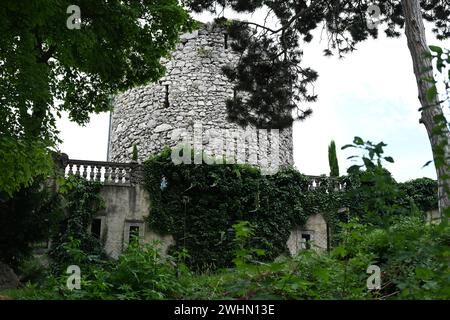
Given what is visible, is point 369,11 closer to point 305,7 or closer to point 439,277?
point 305,7

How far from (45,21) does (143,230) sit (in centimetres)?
967

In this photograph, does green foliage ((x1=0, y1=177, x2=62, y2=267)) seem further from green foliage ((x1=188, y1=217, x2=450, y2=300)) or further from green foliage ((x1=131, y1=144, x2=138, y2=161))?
green foliage ((x1=188, y1=217, x2=450, y2=300))

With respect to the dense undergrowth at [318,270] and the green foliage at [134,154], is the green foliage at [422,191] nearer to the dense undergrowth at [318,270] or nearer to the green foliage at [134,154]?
the green foliage at [134,154]

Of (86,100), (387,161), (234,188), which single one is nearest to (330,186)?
(234,188)

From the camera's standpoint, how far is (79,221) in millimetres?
15953

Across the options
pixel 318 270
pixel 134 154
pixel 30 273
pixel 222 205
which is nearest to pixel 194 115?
pixel 134 154

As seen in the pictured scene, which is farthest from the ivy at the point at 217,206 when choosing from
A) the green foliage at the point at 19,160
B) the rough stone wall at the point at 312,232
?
the green foliage at the point at 19,160

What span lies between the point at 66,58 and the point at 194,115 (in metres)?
11.2

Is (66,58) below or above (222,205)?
above

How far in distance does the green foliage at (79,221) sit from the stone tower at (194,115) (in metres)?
3.73

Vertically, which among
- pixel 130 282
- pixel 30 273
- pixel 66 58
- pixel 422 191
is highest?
pixel 66 58

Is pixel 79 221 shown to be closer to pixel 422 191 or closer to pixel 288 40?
pixel 288 40

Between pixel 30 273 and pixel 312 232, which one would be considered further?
pixel 312 232

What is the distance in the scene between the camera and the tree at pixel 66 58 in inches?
310
